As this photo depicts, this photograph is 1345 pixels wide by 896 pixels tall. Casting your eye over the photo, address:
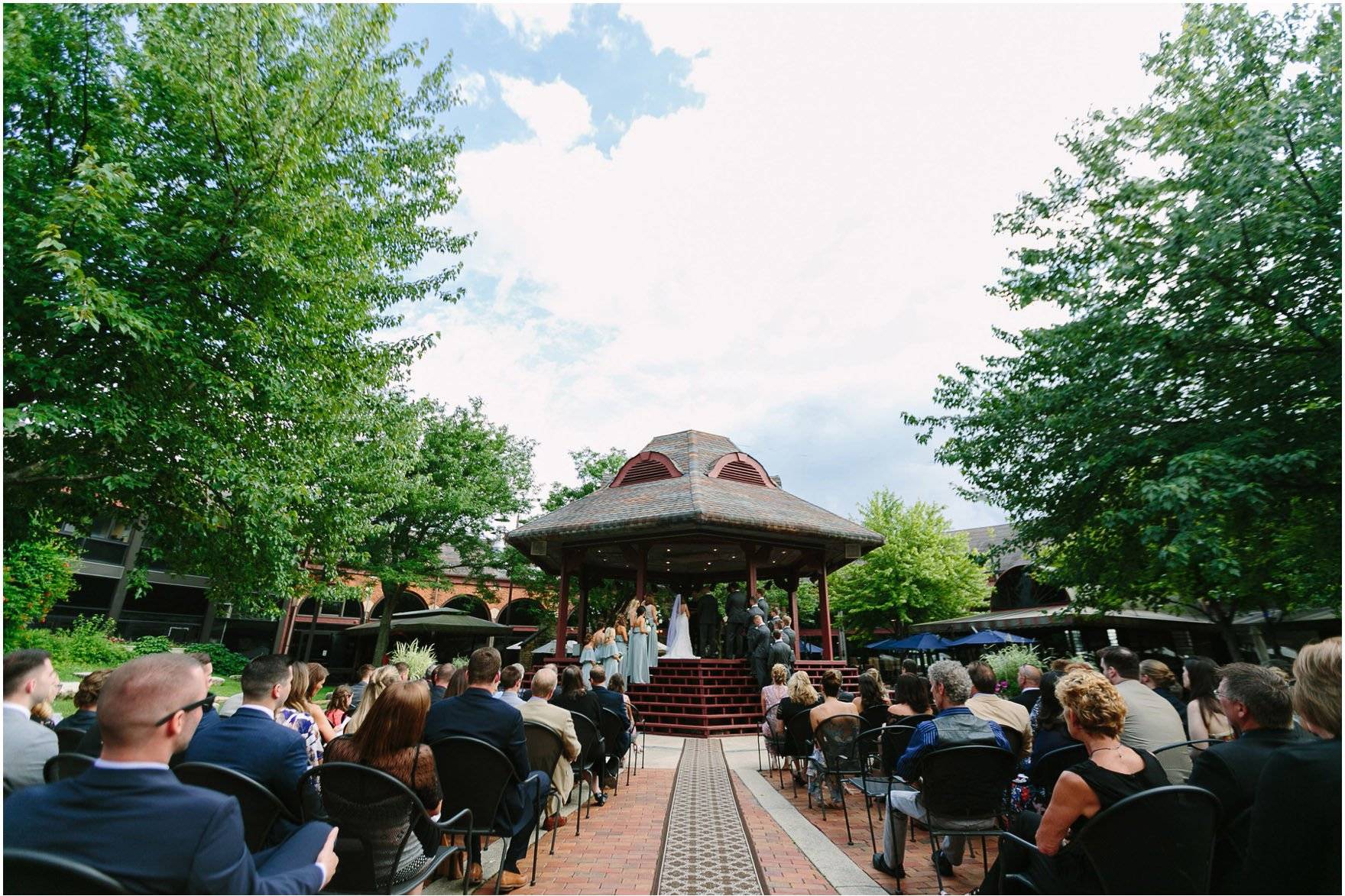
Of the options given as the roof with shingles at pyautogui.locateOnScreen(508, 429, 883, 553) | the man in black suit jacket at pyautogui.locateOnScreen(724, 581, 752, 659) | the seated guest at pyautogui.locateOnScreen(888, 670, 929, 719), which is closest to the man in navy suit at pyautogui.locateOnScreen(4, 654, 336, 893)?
the seated guest at pyautogui.locateOnScreen(888, 670, 929, 719)

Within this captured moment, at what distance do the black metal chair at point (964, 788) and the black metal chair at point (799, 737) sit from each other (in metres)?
2.61

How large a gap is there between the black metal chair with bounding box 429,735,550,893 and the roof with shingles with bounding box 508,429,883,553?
10.1 meters

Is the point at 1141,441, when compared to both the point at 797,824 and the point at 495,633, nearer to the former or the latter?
the point at 797,824

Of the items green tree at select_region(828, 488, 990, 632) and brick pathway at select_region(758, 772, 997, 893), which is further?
green tree at select_region(828, 488, 990, 632)

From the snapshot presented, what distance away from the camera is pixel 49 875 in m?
1.44

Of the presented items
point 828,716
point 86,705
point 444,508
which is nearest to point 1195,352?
point 828,716

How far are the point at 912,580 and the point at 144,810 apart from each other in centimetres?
2942

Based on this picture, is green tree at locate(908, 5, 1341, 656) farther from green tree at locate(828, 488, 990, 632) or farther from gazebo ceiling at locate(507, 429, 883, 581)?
green tree at locate(828, 488, 990, 632)

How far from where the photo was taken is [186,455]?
26.1 ft

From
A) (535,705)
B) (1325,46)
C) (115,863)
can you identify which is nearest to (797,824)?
(535,705)

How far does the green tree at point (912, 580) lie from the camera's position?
27578mm

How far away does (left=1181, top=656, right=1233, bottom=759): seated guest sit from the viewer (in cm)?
426

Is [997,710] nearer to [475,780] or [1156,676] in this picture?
[1156,676]

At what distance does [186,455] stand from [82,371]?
143 centimetres
